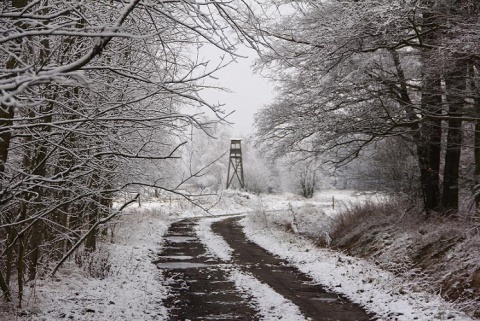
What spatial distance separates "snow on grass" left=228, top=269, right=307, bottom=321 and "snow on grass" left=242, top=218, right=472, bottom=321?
1254mm

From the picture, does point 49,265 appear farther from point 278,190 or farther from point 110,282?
point 278,190

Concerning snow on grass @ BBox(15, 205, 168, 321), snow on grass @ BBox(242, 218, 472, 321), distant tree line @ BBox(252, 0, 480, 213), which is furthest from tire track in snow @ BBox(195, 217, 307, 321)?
distant tree line @ BBox(252, 0, 480, 213)

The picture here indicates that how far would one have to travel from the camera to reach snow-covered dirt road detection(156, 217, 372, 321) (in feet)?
22.2

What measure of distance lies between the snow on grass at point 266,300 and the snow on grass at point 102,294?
5.17 ft

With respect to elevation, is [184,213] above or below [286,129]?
below

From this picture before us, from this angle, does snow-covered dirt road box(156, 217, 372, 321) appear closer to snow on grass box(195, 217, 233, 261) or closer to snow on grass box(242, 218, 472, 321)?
snow on grass box(195, 217, 233, 261)

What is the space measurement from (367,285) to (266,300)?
6.93ft

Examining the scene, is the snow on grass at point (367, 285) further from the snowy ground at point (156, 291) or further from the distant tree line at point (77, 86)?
the distant tree line at point (77, 86)

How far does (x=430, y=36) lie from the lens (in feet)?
32.4

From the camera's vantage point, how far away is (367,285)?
8.25m

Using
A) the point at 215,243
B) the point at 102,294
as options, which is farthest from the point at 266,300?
the point at 215,243

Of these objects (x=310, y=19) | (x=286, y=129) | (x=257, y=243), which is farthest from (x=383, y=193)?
(x=310, y=19)

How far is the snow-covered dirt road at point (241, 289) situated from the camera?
6780 millimetres

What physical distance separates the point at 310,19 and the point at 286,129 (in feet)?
11.1
